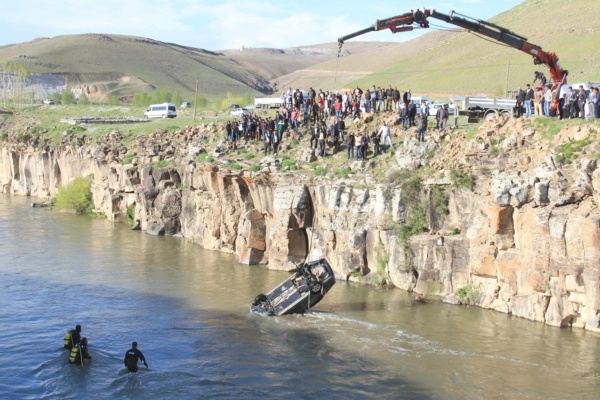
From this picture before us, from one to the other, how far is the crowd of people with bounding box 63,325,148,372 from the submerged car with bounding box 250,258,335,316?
7132 mm

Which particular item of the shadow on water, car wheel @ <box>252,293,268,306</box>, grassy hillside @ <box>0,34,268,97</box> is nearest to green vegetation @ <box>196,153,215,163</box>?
the shadow on water

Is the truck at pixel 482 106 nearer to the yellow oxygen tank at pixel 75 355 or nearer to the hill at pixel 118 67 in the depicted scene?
the yellow oxygen tank at pixel 75 355

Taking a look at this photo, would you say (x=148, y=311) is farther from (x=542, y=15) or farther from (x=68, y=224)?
(x=542, y=15)

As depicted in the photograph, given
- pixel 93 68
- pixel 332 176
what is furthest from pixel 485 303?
pixel 93 68

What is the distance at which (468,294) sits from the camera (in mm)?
33594

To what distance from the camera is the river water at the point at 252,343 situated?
81.4 ft

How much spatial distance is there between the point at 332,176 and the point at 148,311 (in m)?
13.0

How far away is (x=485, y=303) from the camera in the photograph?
3291 cm

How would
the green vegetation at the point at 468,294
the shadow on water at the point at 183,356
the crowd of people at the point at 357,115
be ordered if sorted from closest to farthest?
the shadow on water at the point at 183,356, the green vegetation at the point at 468,294, the crowd of people at the point at 357,115

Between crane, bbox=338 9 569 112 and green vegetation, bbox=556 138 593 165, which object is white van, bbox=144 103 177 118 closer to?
crane, bbox=338 9 569 112

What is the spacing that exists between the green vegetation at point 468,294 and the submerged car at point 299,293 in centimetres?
596

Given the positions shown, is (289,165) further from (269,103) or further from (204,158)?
(269,103)

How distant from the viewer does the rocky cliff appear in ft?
98.9

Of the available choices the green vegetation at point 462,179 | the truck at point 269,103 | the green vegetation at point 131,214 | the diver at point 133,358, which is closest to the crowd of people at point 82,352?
the diver at point 133,358
